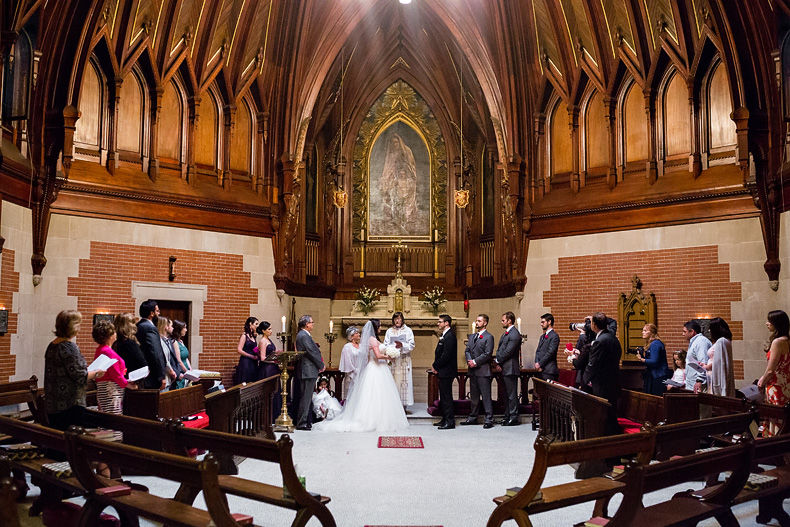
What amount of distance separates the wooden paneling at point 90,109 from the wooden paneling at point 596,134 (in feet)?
29.9

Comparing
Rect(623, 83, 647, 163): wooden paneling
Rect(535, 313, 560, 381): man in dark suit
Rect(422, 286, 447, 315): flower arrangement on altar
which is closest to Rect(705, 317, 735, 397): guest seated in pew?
Rect(535, 313, 560, 381): man in dark suit

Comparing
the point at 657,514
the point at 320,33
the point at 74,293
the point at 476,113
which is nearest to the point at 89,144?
the point at 74,293

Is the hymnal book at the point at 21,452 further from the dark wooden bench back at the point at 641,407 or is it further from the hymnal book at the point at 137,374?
the dark wooden bench back at the point at 641,407

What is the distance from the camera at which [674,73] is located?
42.6 ft

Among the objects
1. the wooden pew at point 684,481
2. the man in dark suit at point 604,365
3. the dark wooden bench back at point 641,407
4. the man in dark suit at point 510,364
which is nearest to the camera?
the wooden pew at point 684,481

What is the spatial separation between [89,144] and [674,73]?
10414 millimetres

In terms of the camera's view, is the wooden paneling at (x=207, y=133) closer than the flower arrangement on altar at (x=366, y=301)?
Yes

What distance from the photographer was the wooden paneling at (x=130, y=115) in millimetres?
12930

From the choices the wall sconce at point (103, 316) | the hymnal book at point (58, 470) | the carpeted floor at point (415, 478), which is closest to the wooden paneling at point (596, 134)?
the carpeted floor at point (415, 478)

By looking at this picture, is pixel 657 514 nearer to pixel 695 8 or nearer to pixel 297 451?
pixel 297 451

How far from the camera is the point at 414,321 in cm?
1658

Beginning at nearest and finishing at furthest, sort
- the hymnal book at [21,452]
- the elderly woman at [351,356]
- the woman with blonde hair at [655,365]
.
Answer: the hymnal book at [21,452], the woman with blonde hair at [655,365], the elderly woman at [351,356]

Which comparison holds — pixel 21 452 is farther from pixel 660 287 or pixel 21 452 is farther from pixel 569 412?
pixel 660 287

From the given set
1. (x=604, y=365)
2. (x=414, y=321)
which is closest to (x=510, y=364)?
(x=604, y=365)
